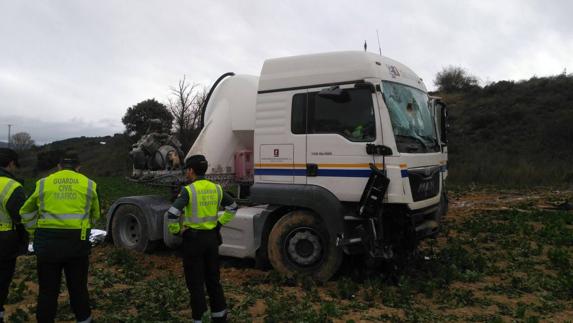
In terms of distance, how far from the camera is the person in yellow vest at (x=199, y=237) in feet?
15.5

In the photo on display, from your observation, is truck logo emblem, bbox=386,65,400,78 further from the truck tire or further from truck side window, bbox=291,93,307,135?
the truck tire

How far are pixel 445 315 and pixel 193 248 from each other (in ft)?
9.62

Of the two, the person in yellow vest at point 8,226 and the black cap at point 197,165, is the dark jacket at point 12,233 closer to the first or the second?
the person in yellow vest at point 8,226

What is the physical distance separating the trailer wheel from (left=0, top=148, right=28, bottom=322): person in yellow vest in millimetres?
3560

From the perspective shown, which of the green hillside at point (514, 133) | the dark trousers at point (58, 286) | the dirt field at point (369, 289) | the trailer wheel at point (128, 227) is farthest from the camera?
the green hillside at point (514, 133)

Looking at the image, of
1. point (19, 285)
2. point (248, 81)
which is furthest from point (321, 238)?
point (19, 285)

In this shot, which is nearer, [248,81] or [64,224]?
[64,224]

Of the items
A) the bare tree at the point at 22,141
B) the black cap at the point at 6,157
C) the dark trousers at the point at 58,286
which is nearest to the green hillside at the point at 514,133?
A: the dark trousers at the point at 58,286

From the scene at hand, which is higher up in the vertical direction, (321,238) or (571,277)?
(321,238)

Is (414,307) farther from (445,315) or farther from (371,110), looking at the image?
(371,110)

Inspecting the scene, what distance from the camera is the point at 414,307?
563 centimetres

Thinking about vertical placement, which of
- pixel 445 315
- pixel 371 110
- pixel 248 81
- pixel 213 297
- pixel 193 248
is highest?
pixel 248 81

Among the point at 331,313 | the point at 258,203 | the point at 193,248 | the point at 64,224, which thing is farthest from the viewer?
the point at 258,203

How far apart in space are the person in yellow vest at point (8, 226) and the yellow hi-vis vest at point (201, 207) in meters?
1.67
